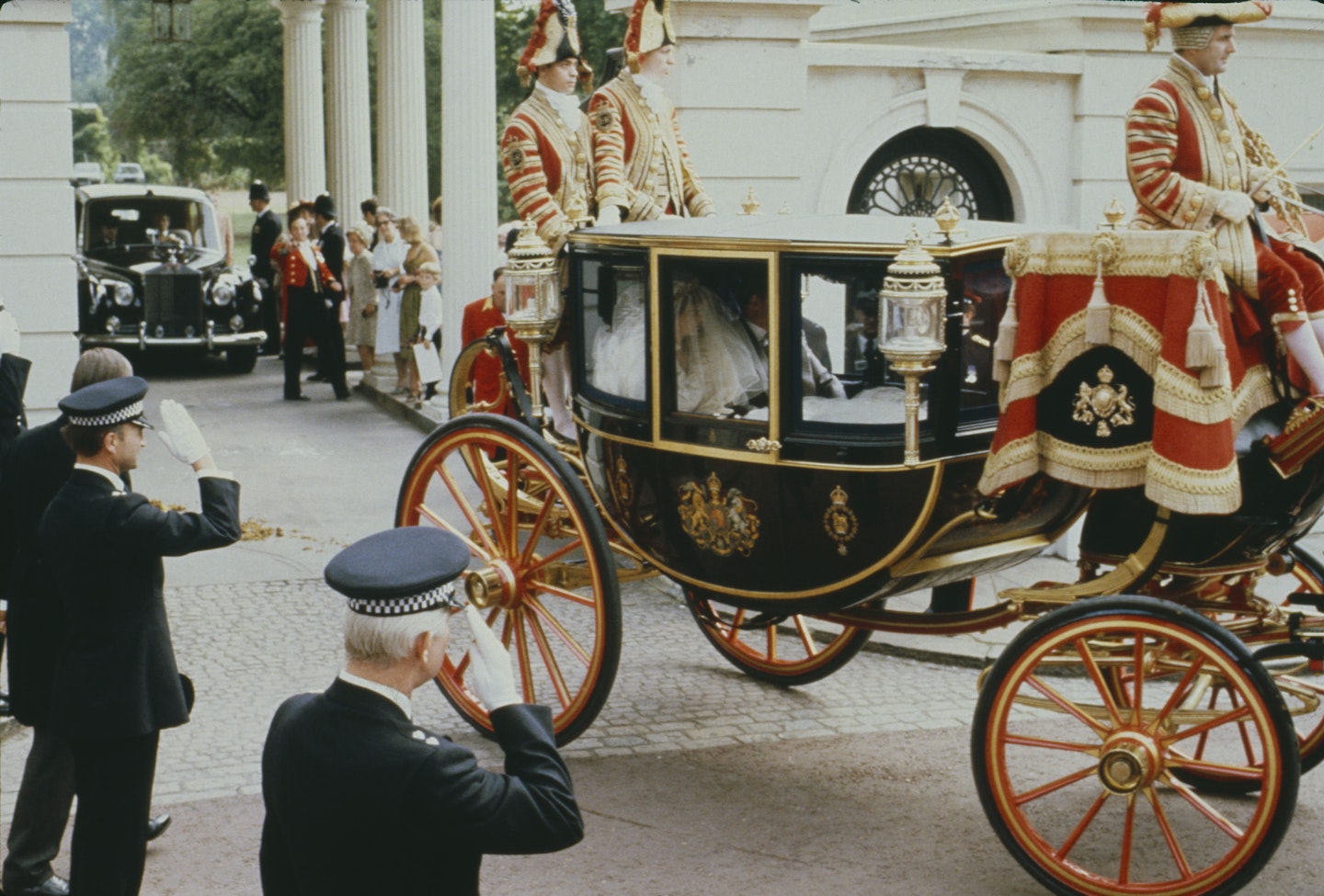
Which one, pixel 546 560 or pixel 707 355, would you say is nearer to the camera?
pixel 707 355

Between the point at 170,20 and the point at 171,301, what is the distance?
3.04 m

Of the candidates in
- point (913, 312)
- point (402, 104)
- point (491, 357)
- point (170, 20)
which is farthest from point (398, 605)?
point (170, 20)

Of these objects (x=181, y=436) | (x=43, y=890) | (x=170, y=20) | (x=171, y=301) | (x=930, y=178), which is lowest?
(x=43, y=890)

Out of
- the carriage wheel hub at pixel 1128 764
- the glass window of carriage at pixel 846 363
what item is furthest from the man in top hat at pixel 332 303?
the carriage wheel hub at pixel 1128 764

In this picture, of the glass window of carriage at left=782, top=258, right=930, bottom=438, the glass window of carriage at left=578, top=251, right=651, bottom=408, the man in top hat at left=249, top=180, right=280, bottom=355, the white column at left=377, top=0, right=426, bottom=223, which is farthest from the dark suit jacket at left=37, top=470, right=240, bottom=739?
the man in top hat at left=249, top=180, right=280, bottom=355

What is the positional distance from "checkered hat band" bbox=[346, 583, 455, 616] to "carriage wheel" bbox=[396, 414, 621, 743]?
275 cm

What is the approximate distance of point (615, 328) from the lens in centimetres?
605

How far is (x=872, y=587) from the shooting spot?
5.37 meters

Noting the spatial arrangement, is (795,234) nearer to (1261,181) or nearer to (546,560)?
(1261,181)

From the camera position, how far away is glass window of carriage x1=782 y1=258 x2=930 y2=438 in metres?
5.14

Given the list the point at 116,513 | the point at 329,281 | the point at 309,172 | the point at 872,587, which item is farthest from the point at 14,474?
the point at 309,172

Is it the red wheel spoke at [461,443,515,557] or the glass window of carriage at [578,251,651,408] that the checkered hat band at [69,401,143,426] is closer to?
the glass window of carriage at [578,251,651,408]

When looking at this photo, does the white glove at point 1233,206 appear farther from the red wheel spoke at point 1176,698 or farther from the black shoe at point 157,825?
the black shoe at point 157,825

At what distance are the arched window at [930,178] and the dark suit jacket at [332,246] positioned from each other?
25.8 ft
